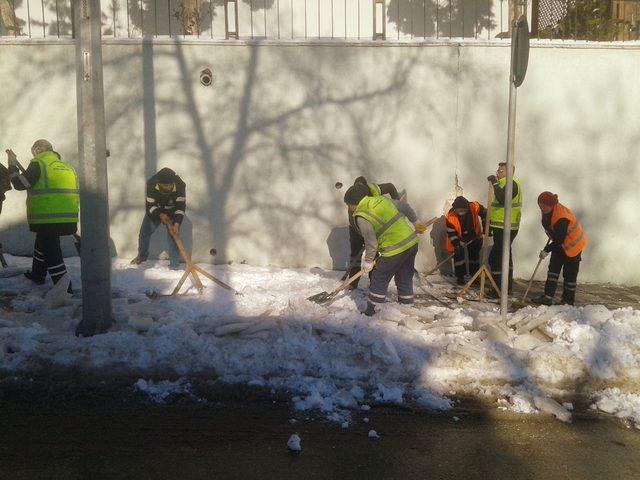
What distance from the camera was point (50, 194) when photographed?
7730mm

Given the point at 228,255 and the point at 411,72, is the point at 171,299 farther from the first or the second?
the point at 411,72

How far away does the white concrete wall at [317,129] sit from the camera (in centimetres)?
988

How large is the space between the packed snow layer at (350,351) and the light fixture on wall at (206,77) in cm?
396

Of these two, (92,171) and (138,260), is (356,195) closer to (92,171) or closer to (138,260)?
(92,171)

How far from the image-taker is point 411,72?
33.1ft

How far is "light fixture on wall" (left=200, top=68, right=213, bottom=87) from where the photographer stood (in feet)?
32.5

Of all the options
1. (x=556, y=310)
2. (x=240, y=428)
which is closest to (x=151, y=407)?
(x=240, y=428)

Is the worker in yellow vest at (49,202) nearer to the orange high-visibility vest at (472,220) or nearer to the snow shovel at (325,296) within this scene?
the snow shovel at (325,296)

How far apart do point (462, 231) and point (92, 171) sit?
18.0 ft

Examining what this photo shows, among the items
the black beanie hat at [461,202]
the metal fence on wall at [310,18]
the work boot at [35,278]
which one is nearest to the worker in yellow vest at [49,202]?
the work boot at [35,278]

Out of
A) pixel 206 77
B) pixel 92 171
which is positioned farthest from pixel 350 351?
pixel 206 77

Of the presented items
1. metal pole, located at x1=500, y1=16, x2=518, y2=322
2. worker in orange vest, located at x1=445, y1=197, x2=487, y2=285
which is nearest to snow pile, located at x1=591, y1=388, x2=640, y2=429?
metal pole, located at x1=500, y1=16, x2=518, y2=322

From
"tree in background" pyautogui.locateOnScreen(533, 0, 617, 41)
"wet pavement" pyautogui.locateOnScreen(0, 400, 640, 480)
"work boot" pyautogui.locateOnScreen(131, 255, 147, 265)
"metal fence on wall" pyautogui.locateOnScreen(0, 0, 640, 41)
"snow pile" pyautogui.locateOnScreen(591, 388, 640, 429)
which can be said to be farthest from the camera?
"tree in background" pyautogui.locateOnScreen(533, 0, 617, 41)

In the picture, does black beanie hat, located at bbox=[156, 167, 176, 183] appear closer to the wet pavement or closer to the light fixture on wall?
the light fixture on wall
